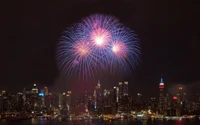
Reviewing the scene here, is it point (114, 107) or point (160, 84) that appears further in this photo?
point (160, 84)

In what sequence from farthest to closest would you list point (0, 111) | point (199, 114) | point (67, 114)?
point (199, 114), point (0, 111), point (67, 114)

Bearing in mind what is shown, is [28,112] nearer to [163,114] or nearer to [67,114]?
[67,114]

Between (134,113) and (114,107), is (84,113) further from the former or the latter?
(134,113)

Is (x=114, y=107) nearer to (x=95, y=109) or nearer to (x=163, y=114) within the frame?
(x=95, y=109)

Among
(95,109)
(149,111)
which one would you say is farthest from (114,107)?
(149,111)

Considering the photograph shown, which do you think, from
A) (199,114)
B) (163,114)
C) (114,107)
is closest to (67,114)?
(114,107)

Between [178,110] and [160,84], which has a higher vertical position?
[160,84]

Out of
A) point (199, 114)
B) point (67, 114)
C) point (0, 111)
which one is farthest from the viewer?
point (199, 114)

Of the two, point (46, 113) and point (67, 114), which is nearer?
point (67, 114)

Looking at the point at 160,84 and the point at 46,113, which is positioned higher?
the point at 160,84
